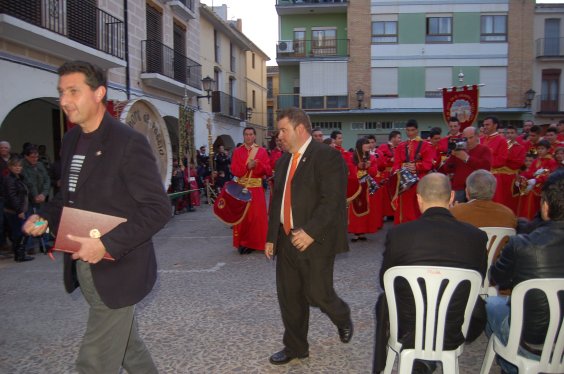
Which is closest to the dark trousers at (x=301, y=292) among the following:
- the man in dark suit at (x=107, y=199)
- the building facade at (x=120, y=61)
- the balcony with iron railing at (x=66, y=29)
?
the man in dark suit at (x=107, y=199)

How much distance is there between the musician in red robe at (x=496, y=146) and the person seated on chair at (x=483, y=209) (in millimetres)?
5034

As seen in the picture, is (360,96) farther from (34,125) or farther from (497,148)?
(497,148)

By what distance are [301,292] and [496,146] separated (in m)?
6.41

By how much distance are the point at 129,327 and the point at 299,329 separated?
1.56 metres

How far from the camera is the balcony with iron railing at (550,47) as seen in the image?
2806cm

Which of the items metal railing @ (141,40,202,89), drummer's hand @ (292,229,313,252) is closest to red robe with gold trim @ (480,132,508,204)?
drummer's hand @ (292,229,313,252)

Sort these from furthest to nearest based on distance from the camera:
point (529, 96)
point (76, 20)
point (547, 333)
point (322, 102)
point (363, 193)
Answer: point (322, 102) → point (529, 96) → point (76, 20) → point (363, 193) → point (547, 333)

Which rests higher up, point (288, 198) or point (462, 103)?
point (462, 103)

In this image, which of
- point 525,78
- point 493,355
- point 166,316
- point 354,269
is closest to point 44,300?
point 166,316

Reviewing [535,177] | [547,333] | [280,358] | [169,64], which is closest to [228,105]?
[169,64]

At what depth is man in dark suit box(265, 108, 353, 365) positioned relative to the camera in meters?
3.66

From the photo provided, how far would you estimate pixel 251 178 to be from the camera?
817cm

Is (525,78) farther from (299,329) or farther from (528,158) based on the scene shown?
(299,329)

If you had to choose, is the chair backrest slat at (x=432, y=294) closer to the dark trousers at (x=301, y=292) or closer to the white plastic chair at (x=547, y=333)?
the white plastic chair at (x=547, y=333)
